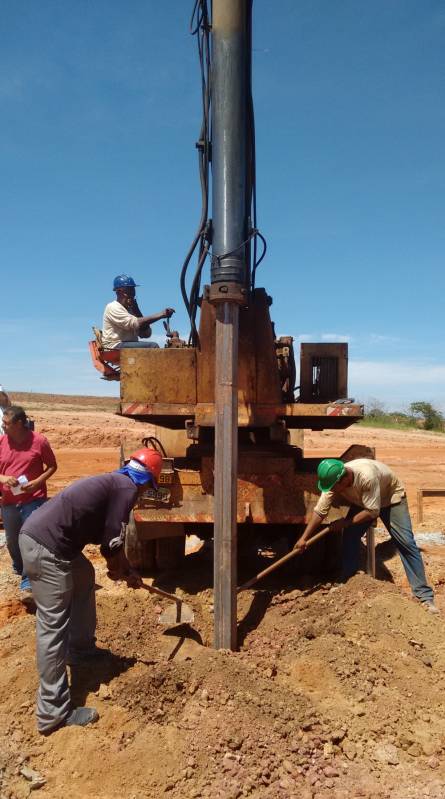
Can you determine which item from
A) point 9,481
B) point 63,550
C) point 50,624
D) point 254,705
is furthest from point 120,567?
point 9,481

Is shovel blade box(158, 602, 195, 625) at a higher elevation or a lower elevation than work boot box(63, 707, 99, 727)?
higher

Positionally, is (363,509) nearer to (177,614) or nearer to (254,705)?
(177,614)

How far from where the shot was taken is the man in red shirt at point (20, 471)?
6.01 meters

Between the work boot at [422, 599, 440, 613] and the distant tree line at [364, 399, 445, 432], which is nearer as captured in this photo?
the work boot at [422, 599, 440, 613]

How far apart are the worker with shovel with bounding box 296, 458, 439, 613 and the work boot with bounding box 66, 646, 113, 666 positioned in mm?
1856

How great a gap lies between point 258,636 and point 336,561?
4.84 feet

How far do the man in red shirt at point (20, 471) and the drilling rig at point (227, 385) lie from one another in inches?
38.9

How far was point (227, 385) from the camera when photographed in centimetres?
480

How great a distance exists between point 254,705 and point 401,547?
2.46 metres

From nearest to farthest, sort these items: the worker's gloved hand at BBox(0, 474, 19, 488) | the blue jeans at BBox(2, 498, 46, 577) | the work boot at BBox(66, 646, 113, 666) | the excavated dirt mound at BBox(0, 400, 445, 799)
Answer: the excavated dirt mound at BBox(0, 400, 445, 799), the work boot at BBox(66, 646, 113, 666), the worker's gloved hand at BBox(0, 474, 19, 488), the blue jeans at BBox(2, 498, 46, 577)

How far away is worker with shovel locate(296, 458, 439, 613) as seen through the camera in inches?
210

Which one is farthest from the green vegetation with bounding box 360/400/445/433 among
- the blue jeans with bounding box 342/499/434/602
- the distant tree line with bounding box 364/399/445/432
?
the blue jeans with bounding box 342/499/434/602

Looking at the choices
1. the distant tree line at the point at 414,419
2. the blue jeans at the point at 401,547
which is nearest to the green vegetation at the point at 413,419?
the distant tree line at the point at 414,419

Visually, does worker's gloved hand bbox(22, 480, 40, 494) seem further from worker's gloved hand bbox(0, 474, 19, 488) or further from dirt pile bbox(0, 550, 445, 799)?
dirt pile bbox(0, 550, 445, 799)
